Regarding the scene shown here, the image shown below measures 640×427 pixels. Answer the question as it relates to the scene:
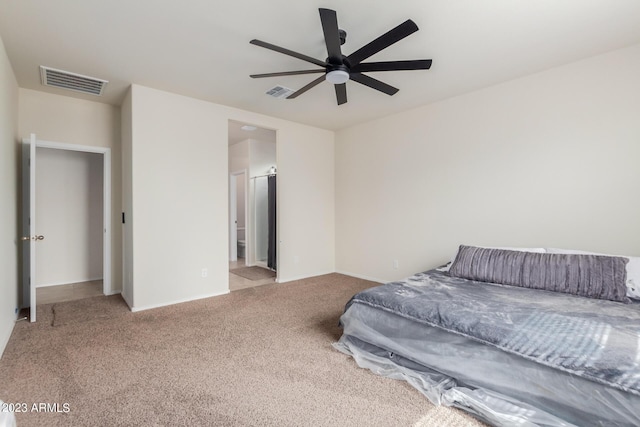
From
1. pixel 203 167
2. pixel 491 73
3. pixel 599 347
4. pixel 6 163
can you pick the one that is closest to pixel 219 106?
pixel 203 167

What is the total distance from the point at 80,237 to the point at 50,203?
0.63 m

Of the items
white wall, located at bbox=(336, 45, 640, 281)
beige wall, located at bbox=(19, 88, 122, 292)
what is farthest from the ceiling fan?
beige wall, located at bbox=(19, 88, 122, 292)

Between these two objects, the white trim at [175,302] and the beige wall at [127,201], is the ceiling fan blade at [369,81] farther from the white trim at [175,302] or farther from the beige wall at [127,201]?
the white trim at [175,302]

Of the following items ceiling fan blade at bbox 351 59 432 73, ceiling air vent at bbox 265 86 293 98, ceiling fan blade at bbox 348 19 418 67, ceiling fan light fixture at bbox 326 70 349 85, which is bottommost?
ceiling fan light fixture at bbox 326 70 349 85

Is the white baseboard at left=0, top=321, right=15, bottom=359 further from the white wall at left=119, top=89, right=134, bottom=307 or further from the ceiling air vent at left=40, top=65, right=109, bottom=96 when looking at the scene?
the ceiling air vent at left=40, top=65, right=109, bottom=96

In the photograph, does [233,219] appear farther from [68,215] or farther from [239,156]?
[68,215]

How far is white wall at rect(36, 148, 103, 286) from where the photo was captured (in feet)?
14.4

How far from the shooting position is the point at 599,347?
154cm

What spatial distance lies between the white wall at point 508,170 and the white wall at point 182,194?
5.07ft

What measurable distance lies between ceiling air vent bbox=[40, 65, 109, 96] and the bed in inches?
144

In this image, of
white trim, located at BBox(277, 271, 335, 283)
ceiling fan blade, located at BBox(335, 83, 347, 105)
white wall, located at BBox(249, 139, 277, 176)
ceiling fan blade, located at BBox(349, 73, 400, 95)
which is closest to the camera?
ceiling fan blade, located at BBox(349, 73, 400, 95)

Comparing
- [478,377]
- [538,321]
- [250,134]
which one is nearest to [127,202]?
[250,134]

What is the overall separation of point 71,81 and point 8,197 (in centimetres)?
142

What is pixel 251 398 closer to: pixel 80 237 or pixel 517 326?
pixel 517 326
